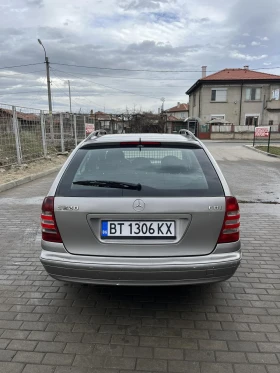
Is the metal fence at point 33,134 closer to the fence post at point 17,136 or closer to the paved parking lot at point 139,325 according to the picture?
the fence post at point 17,136

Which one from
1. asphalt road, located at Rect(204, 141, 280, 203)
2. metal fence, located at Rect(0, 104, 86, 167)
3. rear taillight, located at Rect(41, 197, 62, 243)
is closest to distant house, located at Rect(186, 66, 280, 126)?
metal fence, located at Rect(0, 104, 86, 167)

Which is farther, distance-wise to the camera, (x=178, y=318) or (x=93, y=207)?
(x=178, y=318)

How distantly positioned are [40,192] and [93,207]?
6145mm

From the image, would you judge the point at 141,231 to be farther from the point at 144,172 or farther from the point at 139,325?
the point at 139,325

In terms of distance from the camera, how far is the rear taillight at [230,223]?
2.59 metres

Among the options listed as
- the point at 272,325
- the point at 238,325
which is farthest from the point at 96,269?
the point at 272,325

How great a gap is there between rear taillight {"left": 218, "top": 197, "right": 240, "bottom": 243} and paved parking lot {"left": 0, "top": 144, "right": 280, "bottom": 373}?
2.58 ft

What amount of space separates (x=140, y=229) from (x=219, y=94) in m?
42.2

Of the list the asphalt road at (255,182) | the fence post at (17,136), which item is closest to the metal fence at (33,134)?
the fence post at (17,136)

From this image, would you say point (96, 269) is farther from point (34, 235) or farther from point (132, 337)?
point (34, 235)

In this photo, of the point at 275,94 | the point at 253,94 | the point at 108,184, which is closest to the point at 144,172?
the point at 108,184

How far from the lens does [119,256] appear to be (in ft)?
8.29

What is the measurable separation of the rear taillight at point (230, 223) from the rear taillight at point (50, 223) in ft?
4.54

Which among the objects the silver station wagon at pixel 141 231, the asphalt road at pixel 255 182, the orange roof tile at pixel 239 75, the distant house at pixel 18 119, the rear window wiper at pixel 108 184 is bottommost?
the asphalt road at pixel 255 182
